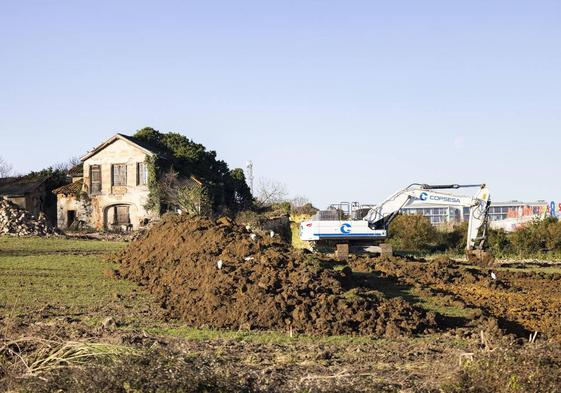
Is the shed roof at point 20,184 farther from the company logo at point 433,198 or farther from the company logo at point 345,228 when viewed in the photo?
the company logo at point 433,198

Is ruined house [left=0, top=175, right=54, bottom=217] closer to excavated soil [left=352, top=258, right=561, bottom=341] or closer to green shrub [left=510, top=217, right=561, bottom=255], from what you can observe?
green shrub [left=510, top=217, right=561, bottom=255]

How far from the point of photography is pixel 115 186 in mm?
52438

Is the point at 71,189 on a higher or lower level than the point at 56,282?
higher

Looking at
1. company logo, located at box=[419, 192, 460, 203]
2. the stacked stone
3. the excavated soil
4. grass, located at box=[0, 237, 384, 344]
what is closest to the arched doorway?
the stacked stone

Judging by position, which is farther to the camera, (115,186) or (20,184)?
(20,184)

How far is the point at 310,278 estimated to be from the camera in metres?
16.3

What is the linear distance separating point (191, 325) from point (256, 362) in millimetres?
3574

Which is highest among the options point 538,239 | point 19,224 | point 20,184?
point 20,184

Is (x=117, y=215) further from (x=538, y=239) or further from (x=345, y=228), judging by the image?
(x=538, y=239)

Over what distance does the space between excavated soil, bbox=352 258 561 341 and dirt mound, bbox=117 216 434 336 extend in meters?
2.35

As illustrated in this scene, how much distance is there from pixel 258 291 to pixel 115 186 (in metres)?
39.0

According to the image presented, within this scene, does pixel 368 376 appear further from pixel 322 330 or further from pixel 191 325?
pixel 191 325

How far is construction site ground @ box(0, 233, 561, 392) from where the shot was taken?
8391 mm

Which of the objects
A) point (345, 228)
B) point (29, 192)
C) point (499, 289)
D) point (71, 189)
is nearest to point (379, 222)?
point (345, 228)
